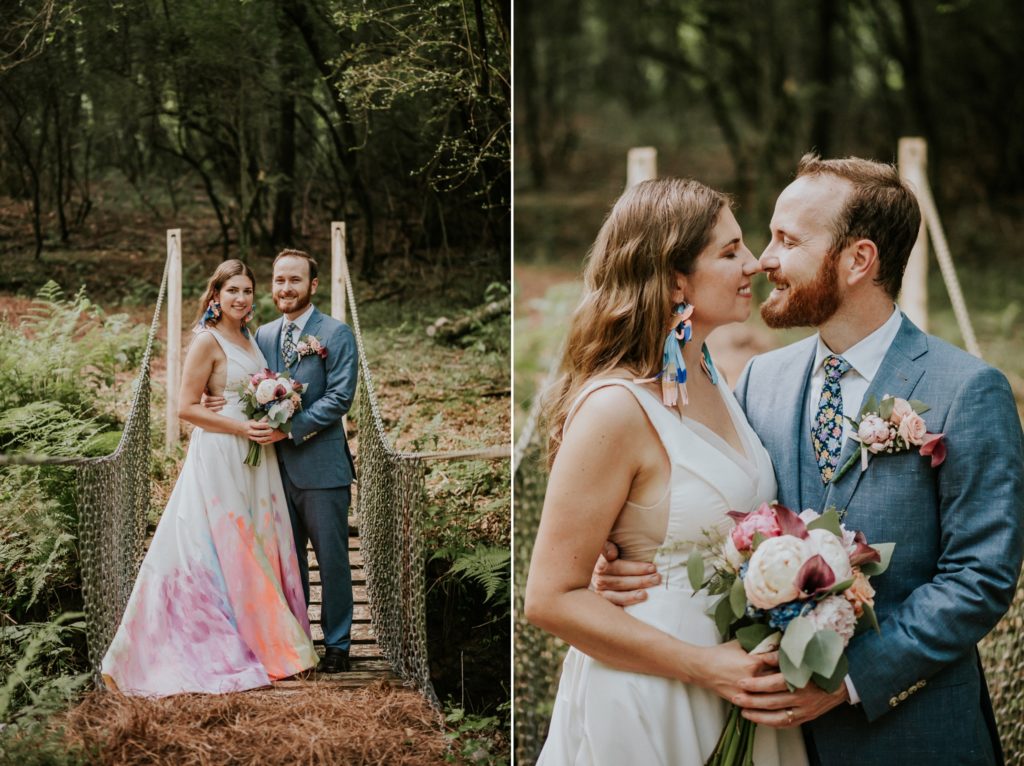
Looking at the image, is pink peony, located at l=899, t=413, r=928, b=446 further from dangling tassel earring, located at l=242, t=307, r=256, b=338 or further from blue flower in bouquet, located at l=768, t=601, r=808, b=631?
dangling tassel earring, located at l=242, t=307, r=256, b=338

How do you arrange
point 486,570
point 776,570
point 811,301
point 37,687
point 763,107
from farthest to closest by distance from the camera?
point 763,107, point 486,570, point 37,687, point 811,301, point 776,570

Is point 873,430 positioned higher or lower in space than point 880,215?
lower

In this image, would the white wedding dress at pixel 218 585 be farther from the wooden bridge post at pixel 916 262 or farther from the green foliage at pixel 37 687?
the wooden bridge post at pixel 916 262

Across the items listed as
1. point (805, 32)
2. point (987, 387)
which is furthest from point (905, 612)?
point (805, 32)

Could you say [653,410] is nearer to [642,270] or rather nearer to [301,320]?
[642,270]

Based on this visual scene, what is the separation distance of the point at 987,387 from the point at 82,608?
7.40 feet

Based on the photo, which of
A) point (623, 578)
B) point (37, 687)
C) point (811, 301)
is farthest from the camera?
point (37, 687)

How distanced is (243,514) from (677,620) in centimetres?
126

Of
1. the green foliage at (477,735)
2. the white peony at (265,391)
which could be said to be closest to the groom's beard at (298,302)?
the white peony at (265,391)

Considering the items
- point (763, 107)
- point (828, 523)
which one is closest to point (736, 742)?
point (828, 523)

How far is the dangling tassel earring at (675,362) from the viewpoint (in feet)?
6.64

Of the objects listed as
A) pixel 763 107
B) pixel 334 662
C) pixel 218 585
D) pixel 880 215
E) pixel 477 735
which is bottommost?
pixel 477 735

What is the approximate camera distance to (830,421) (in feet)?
→ 7.01

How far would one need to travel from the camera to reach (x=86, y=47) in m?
2.63
